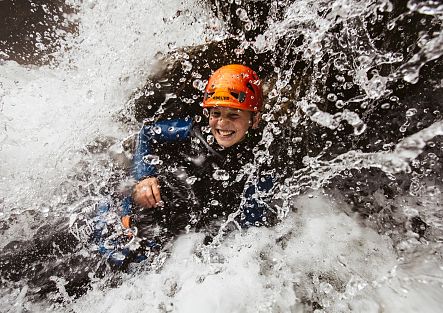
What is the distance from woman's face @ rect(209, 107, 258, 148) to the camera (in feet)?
9.59

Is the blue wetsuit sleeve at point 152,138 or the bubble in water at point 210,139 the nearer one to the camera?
the bubble in water at point 210,139

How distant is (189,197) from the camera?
312 centimetres

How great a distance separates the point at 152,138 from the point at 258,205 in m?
1.15

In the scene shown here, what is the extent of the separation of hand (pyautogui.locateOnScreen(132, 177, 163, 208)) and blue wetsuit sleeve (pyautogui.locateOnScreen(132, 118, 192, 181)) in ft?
0.55

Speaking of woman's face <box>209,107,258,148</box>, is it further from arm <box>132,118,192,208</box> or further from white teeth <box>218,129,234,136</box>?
arm <box>132,118,192,208</box>

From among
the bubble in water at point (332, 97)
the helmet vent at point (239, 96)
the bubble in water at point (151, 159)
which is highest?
the helmet vent at point (239, 96)

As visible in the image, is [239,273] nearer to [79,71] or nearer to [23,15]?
[79,71]

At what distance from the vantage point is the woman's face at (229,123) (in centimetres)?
292

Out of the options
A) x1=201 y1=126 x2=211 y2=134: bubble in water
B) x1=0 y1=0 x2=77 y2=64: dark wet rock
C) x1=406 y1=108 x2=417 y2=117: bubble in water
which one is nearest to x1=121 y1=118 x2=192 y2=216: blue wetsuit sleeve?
x1=201 y1=126 x2=211 y2=134: bubble in water

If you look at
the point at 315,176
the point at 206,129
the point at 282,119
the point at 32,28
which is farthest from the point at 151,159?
the point at 32,28

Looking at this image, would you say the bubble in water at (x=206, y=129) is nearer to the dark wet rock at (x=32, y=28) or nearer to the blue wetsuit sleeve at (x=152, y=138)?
the blue wetsuit sleeve at (x=152, y=138)

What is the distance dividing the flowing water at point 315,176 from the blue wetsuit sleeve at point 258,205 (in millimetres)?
92

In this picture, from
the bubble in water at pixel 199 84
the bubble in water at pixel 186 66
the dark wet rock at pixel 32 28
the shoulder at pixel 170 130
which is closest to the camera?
the shoulder at pixel 170 130

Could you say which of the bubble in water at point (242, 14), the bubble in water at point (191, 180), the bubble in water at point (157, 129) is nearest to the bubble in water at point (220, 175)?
the bubble in water at point (191, 180)
